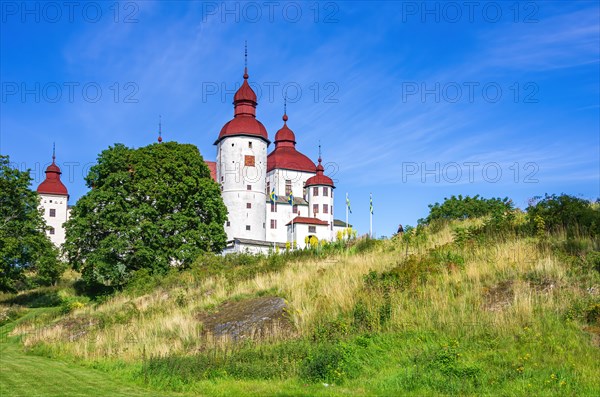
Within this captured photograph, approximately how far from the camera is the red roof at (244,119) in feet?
222

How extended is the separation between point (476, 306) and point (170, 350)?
6.94 meters

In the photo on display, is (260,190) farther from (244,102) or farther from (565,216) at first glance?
(565,216)

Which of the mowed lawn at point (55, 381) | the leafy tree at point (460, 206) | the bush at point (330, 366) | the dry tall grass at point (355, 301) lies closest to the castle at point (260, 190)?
the leafy tree at point (460, 206)

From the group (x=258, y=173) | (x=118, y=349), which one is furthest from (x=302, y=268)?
(x=258, y=173)

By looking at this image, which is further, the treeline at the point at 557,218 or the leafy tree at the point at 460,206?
the leafy tree at the point at 460,206

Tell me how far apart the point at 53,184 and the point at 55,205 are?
3724 millimetres

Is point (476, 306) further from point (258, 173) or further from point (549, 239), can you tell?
point (258, 173)

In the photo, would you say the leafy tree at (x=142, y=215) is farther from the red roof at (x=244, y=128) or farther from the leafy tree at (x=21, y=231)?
the red roof at (x=244, y=128)

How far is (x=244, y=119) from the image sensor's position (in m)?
69.4

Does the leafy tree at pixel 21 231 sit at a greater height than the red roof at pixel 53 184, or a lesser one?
lesser

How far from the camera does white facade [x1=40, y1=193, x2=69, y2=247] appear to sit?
83125 mm

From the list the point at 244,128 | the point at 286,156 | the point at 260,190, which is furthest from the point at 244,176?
the point at 286,156

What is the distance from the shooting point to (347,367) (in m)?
9.85

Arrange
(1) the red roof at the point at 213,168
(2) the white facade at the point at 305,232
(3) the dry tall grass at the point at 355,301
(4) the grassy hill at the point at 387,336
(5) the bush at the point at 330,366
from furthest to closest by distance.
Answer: (1) the red roof at the point at 213,168
(2) the white facade at the point at 305,232
(3) the dry tall grass at the point at 355,301
(5) the bush at the point at 330,366
(4) the grassy hill at the point at 387,336
